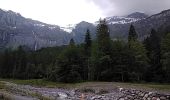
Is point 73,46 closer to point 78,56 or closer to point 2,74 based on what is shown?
point 78,56

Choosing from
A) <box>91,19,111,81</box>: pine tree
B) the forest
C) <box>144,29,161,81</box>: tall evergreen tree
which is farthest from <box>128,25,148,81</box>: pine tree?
<box>91,19,111,81</box>: pine tree

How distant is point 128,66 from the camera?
91625 mm

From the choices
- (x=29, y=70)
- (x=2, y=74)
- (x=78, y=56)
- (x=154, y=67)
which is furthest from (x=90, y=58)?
(x=2, y=74)

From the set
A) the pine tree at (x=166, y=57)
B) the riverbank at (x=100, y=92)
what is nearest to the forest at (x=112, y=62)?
the pine tree at (x=166, y=57)

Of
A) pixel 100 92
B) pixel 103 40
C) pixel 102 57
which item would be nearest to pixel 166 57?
pixel 102 57

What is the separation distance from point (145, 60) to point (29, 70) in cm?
6969

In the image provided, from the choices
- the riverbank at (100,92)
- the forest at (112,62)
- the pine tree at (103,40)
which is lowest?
the riverbank at (100,92)

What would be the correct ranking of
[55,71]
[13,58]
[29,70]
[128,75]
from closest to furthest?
1. [128,75]
2. [55,71]
3. [29,70]
4. [13,58]

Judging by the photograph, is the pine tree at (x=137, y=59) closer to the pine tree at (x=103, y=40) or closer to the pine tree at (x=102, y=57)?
the pine tree at (x=102, y=57)

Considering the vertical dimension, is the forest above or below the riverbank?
above

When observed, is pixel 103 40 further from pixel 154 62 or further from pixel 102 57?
pixel 154 62

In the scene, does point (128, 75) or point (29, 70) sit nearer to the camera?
point (128, 75)

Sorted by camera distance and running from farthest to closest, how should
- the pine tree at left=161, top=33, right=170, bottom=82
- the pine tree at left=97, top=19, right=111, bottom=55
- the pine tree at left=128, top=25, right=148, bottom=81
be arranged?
the pine tree at left=97, top=19, right=111, bottom=55, the pine tree at left=128, top=25, right=148, bottom=81, the pine tree at left=161, top=33, right=170, bottom=82

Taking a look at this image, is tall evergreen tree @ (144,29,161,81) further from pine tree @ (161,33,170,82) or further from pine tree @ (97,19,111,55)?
pine tree @ (97,19,111,55)
